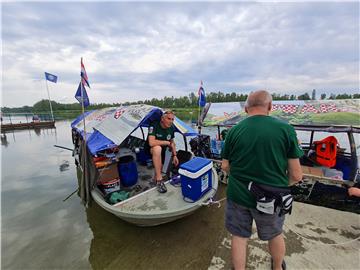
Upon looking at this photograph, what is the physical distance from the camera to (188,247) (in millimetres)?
2547

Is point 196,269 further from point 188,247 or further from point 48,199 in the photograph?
point 48,199

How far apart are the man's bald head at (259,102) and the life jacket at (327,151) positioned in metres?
3.31

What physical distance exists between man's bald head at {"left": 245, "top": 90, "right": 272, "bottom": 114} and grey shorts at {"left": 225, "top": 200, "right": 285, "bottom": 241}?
0.85 metres

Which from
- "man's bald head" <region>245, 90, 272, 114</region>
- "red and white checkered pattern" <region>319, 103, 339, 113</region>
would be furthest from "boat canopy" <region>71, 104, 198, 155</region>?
"red and white checkered pattern" <region>319, 103, 339, 113</region>

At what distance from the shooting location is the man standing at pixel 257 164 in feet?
4.57

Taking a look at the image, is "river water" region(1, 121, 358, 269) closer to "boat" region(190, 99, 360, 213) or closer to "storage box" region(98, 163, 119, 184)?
"storage box" region(98, 163, 119, 184)

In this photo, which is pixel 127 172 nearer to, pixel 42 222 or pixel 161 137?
pixel 161 137

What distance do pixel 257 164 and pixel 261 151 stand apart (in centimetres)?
12

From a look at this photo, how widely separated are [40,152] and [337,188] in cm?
1106

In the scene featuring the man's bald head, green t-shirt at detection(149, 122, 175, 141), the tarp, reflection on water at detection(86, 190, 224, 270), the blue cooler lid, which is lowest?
reflection on water at detection(86, 190, 224, 270)

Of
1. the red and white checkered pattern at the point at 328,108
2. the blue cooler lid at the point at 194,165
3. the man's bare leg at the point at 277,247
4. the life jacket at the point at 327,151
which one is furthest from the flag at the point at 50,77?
the man's bare leg at the point at 277,247

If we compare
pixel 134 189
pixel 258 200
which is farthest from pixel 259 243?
pixel 134 189

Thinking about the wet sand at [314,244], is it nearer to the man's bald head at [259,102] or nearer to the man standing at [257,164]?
the man standing at [257,164]

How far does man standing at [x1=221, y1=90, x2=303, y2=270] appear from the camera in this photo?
1394mm
